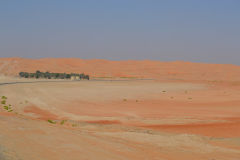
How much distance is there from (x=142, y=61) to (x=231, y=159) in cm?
13739

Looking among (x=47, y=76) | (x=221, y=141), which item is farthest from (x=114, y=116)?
(x=47, y=76)

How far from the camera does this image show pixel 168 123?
15.8 m

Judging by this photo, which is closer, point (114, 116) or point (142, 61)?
point (114, 116)

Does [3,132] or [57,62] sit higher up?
[57,62]

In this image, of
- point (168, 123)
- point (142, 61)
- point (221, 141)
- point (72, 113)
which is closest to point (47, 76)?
point (72, 113)

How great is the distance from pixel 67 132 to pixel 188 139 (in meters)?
3.69

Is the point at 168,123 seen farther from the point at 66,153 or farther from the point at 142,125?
the point at 66,153

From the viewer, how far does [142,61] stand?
145125 mm

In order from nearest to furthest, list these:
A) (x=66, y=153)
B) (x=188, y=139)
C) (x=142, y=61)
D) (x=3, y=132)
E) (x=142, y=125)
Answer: (x=66, y=153) < (x=3, y=132) < (x=188, y=139) < (x=142, y=125) < (x=142, y=61)

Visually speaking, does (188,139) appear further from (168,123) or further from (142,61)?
(142,61)

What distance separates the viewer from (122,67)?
131 meters

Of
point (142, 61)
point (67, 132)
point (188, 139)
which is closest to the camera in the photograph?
point (67, 132)

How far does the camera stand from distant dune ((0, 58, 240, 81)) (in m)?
109

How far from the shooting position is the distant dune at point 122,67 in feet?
→ 358
